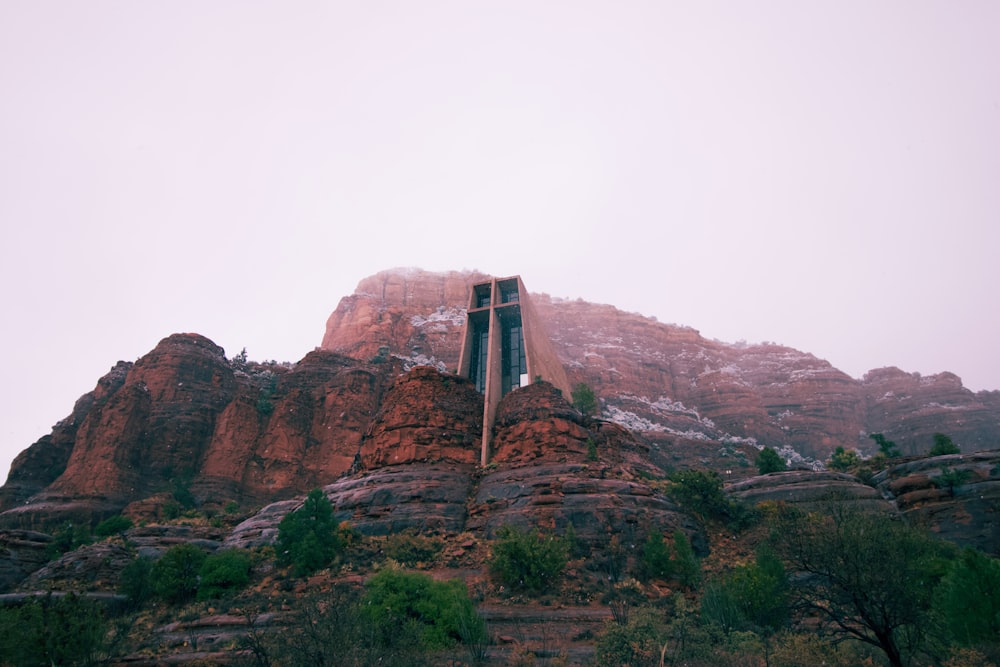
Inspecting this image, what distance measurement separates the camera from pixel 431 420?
41.9m

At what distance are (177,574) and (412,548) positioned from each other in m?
12.0

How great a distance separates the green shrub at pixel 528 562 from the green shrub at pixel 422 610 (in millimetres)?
5773

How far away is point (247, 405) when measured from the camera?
62375 millimetres

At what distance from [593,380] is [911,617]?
84149 mm

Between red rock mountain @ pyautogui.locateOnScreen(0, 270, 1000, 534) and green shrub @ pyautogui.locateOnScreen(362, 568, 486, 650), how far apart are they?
1147cm

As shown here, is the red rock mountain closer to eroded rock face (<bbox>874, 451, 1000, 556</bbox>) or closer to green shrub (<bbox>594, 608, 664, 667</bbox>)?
green shrub (<bbox>594, 608, 664, 667</bbox>)

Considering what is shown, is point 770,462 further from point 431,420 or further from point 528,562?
point 431,420

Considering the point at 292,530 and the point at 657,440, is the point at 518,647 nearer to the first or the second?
the point at 292,530

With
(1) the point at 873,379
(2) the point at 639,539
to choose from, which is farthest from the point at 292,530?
(1) the point at 873,379

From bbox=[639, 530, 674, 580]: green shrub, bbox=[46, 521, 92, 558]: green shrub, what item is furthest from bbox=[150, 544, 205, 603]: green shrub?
bbox=[639, 530, 674, 580]: green shrub

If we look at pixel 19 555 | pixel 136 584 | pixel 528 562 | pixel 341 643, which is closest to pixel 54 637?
pixel 341 643

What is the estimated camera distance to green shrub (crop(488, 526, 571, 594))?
2631 cm

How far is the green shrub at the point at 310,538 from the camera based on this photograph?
28.8 metres

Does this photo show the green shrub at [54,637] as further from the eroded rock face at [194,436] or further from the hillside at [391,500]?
the eroded rock face at [194,436]
